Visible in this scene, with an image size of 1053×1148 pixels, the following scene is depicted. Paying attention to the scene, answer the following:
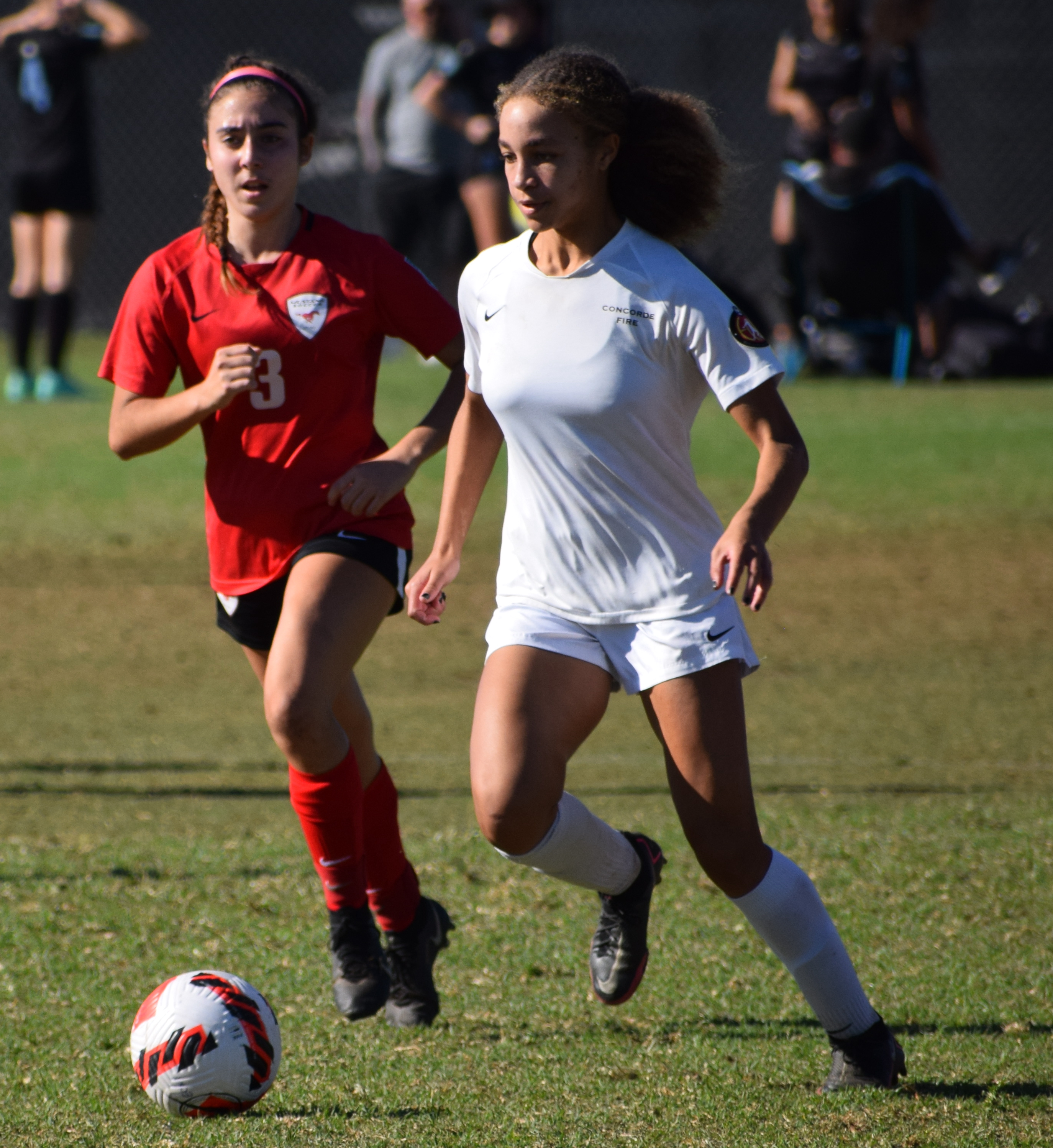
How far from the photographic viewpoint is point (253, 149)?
13.0 ft

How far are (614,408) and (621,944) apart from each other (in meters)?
1.21

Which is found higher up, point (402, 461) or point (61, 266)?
point (402, 461)

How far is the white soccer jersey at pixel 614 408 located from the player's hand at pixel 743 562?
236mm

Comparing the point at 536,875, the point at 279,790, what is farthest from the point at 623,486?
the point at 279,790

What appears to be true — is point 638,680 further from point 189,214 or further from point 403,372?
point 189,214

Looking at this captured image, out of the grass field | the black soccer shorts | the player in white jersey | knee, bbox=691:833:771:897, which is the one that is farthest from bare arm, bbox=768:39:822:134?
knee, bbox=691:833:771:897

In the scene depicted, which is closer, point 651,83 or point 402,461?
point 402,461

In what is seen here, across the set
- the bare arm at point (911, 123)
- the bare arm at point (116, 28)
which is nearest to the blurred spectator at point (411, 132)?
the bare arm at point (116, 28)

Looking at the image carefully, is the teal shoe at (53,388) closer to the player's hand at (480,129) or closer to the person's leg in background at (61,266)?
the person's leg in background at (61,266)

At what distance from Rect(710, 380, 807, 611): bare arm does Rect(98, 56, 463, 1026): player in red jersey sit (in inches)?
38.2

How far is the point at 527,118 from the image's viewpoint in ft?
11.0

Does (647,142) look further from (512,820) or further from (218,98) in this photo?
(512,820)

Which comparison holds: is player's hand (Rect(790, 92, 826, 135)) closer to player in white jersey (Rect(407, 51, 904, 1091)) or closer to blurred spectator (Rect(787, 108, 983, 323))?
blurred spectator (Rect(787, 108, 983, 323))

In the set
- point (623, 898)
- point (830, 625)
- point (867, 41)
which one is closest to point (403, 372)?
point (867, 41)
